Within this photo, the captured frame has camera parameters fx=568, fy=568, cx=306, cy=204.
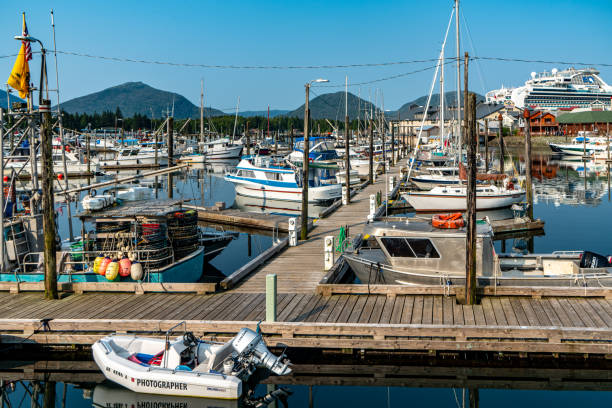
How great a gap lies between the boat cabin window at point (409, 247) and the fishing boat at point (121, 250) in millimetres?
6257

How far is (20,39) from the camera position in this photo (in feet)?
56.0

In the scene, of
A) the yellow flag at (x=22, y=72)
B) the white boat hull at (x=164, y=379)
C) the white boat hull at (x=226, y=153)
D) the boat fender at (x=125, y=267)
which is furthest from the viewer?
the white boat hull at (x=226, y=153)

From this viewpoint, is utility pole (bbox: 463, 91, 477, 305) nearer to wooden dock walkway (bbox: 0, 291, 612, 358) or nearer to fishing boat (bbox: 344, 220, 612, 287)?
wooden dock walkway (bbox: 0, 291, 612, 358)

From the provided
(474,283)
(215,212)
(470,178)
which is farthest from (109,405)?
(215,212)

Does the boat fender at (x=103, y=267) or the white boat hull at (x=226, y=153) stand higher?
the white boat hull at (x=226, y=153)

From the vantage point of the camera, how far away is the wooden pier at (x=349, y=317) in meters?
11.9

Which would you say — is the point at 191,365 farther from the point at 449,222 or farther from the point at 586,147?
the point at 586,147

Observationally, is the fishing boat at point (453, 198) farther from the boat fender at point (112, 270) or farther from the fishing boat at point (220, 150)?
the fishing boat at point (220, 150)

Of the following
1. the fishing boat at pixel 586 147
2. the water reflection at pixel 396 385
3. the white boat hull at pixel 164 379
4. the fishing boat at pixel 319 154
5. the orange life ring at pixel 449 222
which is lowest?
the water reflection at pixel 396 385

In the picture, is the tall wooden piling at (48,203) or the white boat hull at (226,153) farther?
the white boat hull at (226,153)

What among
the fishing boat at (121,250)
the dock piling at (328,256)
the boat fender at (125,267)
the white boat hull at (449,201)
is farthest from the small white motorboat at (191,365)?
the white boat hull at (449,201)

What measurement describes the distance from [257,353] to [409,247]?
603 centimetres

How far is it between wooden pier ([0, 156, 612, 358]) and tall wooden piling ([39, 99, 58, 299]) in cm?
63

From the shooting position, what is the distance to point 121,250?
1653 cm
